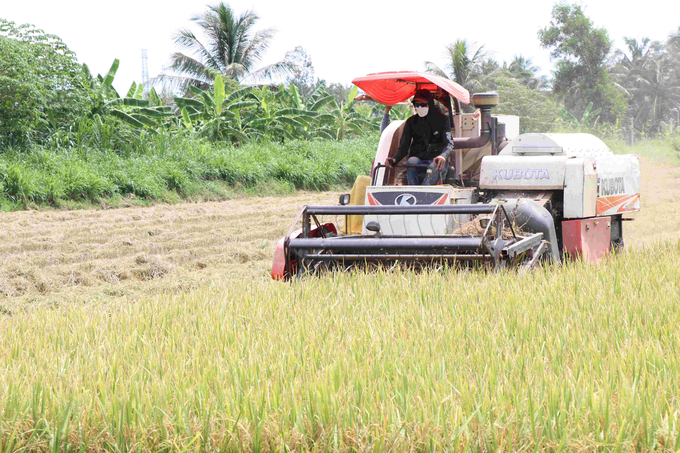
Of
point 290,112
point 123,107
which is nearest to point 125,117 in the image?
point 123,107

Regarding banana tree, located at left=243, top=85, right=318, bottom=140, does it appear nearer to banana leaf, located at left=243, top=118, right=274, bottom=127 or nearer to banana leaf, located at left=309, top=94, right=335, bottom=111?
banana leaf, located at left=243, top=118, right=274, bottom=127

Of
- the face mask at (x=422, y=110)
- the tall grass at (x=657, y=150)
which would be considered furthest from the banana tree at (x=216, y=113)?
the tall grass at (x=657, y=150)

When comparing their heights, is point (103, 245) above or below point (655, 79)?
below

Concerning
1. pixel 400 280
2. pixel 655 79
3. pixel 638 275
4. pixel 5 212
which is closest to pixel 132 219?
pixel 5 212

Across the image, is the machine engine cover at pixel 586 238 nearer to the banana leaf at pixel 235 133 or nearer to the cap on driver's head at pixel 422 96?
the cap on driver's head at pixel 422 96

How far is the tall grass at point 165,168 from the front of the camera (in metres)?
11.8

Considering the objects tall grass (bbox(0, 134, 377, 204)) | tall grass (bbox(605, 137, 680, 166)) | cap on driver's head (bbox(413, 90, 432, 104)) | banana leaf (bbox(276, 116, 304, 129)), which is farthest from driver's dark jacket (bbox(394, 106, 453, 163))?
tall grass (bbox(605, 137, 680, 166))

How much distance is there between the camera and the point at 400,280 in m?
4.66

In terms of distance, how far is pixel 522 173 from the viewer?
6191 mm

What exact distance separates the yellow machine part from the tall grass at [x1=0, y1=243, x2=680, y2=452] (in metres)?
2.09

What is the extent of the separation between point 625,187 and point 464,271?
2817 mm

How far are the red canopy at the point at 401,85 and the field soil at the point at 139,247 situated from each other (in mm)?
2159

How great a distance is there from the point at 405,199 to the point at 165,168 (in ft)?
30.6

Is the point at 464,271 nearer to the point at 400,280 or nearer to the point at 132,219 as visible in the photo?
the point at 400,280
